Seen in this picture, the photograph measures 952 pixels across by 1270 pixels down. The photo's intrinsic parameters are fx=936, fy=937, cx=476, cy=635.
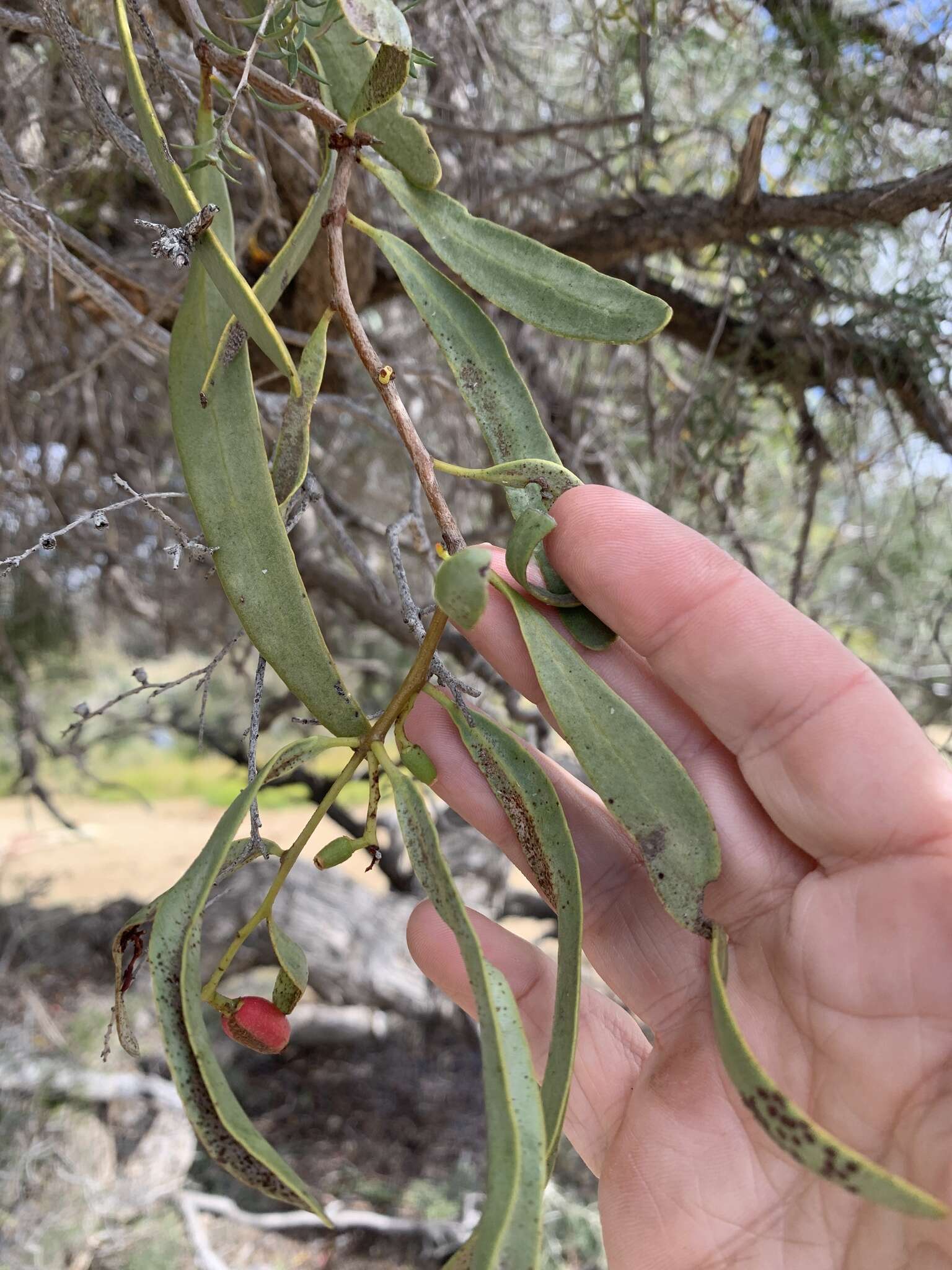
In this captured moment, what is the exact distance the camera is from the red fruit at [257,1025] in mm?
799

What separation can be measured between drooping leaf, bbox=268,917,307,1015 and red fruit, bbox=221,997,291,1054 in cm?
1

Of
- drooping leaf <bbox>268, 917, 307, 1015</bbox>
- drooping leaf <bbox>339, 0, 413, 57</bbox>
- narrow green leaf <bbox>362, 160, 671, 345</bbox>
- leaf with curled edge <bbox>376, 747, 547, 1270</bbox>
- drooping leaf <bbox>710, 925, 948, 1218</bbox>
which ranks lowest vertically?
drooping leaf <bbox>268, 917, 307, 1015</bbox>

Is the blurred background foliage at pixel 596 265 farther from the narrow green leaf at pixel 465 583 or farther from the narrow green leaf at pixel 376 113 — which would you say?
the narrow green leaf at pixel 465 583

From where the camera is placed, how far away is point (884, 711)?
904 millimetres

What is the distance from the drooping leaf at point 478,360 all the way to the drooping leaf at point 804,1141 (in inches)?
19.3

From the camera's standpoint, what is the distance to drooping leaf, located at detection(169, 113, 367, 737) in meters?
0.77

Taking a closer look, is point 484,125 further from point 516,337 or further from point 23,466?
point 23,466

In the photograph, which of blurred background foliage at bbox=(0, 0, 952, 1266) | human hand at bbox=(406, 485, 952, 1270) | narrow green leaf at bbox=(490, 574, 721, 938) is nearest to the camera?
narrow green leaf at bbox=(490, 574, 721, 938)

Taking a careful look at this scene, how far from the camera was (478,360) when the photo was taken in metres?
0.85

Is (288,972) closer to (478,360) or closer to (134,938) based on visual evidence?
(134,938)

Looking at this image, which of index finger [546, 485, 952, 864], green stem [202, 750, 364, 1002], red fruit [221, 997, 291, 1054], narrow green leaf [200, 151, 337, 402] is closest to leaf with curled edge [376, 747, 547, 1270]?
green stem [202, 750, 364, 1002]

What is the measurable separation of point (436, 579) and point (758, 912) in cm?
55

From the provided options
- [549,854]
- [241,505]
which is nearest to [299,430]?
[241,505]

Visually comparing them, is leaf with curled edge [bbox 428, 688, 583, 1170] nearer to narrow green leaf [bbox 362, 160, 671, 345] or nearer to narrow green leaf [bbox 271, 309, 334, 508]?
narrow green leaf [bbox 271, 309, 334, 508]
